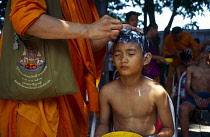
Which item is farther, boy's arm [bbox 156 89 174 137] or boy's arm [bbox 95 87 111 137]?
boy's arm [bbox 95 87 111 137]

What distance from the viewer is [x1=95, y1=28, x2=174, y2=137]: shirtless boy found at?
2.36 metres

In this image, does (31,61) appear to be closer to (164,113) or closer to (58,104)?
(58,104)

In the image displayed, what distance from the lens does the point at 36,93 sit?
1.87m

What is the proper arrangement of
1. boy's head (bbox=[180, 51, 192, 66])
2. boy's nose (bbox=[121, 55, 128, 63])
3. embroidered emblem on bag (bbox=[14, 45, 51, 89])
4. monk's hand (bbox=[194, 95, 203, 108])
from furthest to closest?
boy's head (bbox=[180, 51, 192, 66]), monk's hand (bbox=[194, 95, 203, 108]), boy's nose (bbox=[121, 55, 128, 63]), embroidered emblem on bag (bbox=[14, 45, 51, 89])

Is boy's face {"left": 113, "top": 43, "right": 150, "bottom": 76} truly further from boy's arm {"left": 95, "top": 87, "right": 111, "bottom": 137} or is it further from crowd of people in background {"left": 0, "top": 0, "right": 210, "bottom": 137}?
boy's arm {"left": 95, "top": 87, "right": 111, "bottom": 137}

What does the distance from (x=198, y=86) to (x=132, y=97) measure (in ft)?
10.5

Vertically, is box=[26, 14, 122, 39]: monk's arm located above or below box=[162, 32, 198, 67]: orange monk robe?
above

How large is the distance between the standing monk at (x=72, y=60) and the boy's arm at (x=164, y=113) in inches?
19.4

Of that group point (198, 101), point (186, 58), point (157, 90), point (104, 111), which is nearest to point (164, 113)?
point (157, 90)

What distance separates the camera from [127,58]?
92.6 inches

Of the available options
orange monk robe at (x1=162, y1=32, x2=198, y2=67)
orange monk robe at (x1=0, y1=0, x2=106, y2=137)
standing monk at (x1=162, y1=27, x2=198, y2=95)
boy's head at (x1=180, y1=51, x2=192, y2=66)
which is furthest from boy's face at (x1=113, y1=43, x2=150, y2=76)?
orange monk robe at (x1=162, y1=32, x2=198, y2=67)

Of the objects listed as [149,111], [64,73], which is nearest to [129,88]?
[149,111]

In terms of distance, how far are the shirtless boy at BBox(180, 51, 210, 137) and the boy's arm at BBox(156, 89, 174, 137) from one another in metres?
2.48

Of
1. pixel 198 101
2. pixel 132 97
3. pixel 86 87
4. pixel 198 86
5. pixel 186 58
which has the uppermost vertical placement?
pixel 86 87
